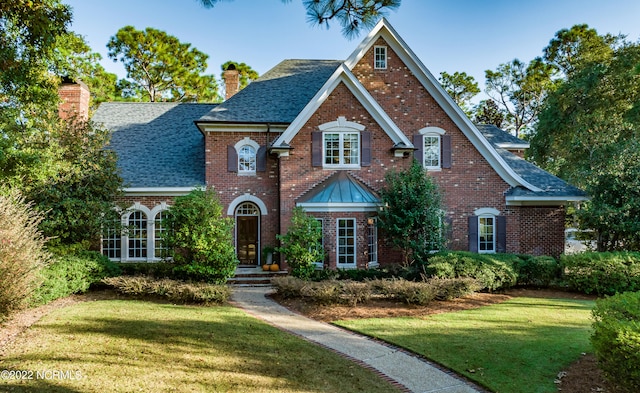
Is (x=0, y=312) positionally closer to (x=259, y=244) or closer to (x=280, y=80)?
(x=259, y=244)

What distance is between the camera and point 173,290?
39.9 feet

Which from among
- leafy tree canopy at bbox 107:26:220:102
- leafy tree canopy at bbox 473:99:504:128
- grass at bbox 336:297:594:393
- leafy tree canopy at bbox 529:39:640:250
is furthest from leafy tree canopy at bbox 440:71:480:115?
grass at bbox 336:297:594:393

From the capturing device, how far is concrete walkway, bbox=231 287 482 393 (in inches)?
271

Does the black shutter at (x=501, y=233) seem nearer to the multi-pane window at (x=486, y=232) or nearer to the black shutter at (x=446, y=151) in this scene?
the multi-pane window at (x=486, y=232)

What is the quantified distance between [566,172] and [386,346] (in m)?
25.6

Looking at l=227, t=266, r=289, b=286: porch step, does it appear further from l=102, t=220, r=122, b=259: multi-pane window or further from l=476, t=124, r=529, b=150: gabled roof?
l=476, t=124, r=529, b=150: gabled roof

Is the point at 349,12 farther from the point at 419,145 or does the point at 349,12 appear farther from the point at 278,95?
the point at 278,95

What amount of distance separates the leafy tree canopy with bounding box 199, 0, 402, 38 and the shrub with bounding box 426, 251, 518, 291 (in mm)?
8749

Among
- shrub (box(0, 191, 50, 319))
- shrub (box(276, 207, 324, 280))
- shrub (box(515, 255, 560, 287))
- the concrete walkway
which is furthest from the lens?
shrub (box(515, 255, 560, 287))

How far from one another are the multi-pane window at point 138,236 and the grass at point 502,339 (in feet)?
35.3

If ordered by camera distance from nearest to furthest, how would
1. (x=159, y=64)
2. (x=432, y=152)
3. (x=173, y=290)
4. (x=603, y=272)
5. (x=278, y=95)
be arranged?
1. (x=173, y=290)
2. (x=603, y=272)
3. (x=432, y=152)
4. (x=278, y=95)
5. (x=159, y=64)

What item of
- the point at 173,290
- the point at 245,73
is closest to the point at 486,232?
the point at 173,290

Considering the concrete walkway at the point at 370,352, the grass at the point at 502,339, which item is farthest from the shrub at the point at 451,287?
the concrete walkway at the point at 370,352

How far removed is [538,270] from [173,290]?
41.7 feet
